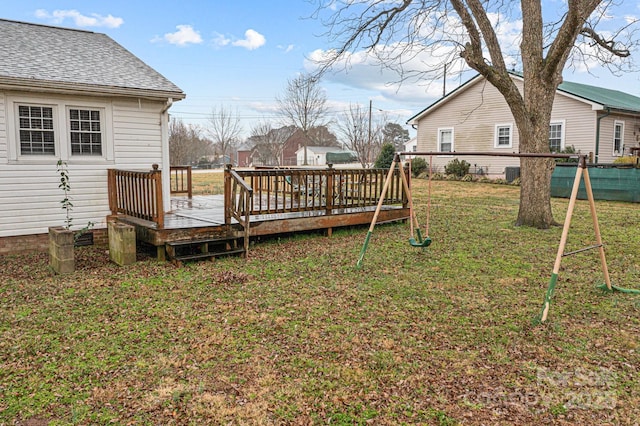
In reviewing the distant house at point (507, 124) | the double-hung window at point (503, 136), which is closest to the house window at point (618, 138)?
the distant house at point (507, 124)

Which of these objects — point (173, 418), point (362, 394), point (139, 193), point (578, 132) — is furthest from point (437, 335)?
point (578, 132)

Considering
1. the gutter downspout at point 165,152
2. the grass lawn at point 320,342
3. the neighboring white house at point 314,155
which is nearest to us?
the grass lawn at point 320,342

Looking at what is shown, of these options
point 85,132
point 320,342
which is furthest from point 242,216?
point 320,342

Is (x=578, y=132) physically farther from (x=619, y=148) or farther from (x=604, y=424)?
(x=604, y=424)

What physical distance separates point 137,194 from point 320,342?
449 centimetres

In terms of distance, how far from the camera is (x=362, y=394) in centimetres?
315

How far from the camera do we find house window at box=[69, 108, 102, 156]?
7.72 m

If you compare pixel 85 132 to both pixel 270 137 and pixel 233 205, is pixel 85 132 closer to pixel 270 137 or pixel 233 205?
pixel 233 205

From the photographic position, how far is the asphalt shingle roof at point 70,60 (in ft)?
24.1

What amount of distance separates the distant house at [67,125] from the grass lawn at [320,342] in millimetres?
1187

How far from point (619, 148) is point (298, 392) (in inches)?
855

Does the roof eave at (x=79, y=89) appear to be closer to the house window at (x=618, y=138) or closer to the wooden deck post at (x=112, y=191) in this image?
the wooden deck post at (x=112, y=191)

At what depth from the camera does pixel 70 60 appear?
822 centimetres

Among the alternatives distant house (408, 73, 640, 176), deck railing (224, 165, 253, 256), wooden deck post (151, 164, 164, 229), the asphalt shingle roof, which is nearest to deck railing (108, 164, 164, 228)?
wooden deck post (151, 164, 164, 229)
